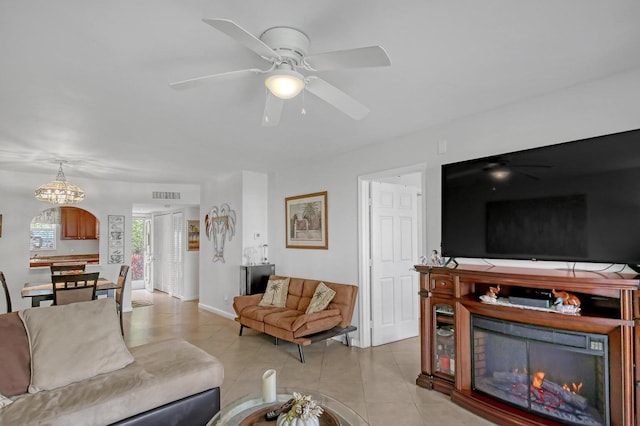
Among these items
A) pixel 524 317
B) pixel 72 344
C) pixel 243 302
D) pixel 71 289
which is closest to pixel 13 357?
pixel 72 344

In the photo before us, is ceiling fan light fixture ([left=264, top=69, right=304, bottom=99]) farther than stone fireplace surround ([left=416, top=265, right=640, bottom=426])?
No

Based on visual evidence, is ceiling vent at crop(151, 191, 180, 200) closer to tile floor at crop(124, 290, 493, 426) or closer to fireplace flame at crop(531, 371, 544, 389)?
tile floor at crop(124, 290, 493, 426)

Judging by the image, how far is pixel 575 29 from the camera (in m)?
1.99

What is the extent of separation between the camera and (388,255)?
474 cm

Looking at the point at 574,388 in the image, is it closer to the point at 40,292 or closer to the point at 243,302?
the point at 243,302

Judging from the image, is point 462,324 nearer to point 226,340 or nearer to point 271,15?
point 271,15

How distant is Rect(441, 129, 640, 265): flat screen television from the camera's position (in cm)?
235

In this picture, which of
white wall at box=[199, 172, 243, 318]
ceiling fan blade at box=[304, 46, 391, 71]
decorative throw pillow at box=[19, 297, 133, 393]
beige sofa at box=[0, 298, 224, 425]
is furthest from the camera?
white wall at box=[199, 172, 243, 318]

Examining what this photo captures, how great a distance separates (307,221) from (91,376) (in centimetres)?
341

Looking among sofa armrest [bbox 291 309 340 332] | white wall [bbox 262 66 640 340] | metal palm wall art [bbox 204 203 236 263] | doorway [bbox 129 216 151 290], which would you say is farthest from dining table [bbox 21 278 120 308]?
doorway [bbox 129 216 151 290]

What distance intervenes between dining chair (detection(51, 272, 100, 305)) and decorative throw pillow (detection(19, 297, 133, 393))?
2044mm

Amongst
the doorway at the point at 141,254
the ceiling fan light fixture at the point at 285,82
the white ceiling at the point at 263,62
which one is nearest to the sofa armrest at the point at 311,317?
the white ceiling at the point at 263,62

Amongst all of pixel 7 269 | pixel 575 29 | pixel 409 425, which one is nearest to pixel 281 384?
pixel 409 425

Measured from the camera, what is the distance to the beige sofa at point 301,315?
13.0 ft
